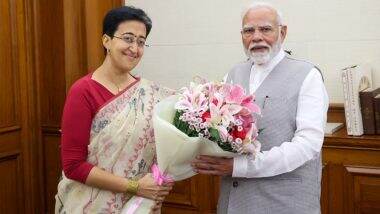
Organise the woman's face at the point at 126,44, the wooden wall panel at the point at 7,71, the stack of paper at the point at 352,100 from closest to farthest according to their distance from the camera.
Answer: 1. the woman's face at the point at 126,44
2. the stack of paper at the point at 352,100
3. the wooden wall panel at the point at 7,71

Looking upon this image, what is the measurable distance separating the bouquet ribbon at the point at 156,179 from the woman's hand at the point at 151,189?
0.6 inches

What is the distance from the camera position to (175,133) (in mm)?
1482

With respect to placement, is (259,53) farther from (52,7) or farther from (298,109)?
(52,7)

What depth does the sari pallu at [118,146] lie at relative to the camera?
175cm

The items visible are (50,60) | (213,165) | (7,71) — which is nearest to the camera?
(213,165)

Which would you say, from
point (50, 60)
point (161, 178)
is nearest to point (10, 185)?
point (50, 60)

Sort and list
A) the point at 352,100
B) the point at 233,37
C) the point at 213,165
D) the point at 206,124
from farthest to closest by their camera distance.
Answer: the point at 233,37 → the point at 352,100 → the point at 213,165 → the point at 206,124

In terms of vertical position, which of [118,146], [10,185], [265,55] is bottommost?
[10,185]

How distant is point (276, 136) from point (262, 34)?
0.37m

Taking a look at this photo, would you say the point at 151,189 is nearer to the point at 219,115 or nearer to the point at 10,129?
the point at 219,115

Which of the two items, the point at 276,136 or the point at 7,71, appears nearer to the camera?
the point at 276,136

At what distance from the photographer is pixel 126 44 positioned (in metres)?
1.75

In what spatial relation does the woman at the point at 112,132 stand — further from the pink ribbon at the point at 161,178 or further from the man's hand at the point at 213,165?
the man's hand at the point at 213,165

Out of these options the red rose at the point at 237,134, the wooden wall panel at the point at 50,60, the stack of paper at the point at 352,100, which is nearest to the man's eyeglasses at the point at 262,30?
the red rose at the point at 237,134
